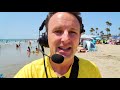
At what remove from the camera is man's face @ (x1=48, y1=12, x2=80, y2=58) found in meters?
1.17

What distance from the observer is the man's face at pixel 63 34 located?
117 cm

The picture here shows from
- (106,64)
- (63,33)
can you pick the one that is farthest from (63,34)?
(106,64)

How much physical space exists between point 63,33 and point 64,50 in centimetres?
9

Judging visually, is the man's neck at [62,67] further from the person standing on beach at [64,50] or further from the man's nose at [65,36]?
the man's nose at [65,36]

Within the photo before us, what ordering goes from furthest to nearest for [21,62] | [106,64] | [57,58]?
[106,64], [21,62], [57,58]

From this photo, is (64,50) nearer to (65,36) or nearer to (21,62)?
(65,36)

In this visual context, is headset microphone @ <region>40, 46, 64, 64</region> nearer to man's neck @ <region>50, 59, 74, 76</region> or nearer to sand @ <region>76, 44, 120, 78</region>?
man's neck @ <region>50, 59, 74, 76</region>

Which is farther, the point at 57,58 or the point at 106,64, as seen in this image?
the point at 106,64

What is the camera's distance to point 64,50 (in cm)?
118
